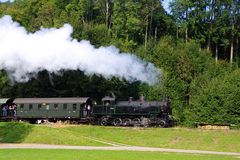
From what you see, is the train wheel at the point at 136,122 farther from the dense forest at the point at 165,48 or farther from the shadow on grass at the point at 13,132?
the shadow on grass at the point at 13,132

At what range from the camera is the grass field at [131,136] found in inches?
1748

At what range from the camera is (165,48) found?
77.0 metres

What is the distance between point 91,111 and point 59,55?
7.25 m

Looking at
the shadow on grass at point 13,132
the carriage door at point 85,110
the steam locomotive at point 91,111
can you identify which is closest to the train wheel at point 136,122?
the steam locomotive at point 91,111

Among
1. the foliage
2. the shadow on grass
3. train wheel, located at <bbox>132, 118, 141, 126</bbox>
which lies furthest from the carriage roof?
the foliage

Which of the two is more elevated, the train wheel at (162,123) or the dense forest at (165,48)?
the dense forest at (165,48)

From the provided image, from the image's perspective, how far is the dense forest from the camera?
65.1 meters

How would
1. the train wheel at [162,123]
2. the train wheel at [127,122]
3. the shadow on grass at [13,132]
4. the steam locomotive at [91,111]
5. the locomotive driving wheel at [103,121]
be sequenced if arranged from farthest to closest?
the locomotive driving wheel at [103,121] → the train wheel at [127,122] → the steam locomotive at [91,111] → the train wheel at [162,123] → the shadow on grass at [13,132]

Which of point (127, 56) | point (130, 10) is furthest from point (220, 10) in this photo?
point (127, 56)

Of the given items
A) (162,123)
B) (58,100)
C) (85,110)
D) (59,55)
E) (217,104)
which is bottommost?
(162,123)

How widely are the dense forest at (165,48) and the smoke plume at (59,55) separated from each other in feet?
31.0

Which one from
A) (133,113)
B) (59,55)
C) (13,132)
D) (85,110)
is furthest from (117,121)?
(13,132)

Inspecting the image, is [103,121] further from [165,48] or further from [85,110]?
[165,48]

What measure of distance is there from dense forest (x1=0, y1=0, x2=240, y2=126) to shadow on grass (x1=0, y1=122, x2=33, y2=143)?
66.2 feet
